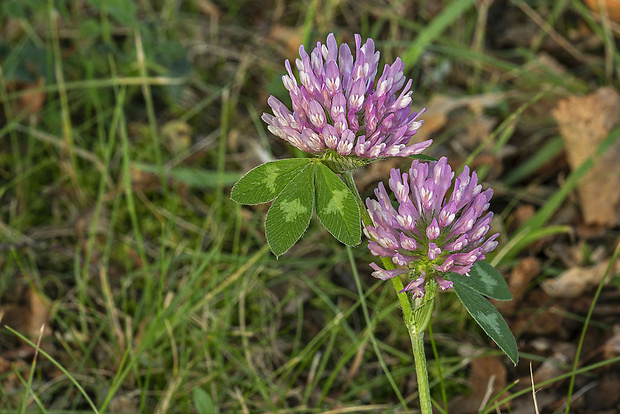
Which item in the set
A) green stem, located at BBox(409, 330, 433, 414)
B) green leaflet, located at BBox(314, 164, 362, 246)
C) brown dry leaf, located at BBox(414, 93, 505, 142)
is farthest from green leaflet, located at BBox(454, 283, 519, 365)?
brown dry leaf, located at BBox(414, 93, 505, 142)

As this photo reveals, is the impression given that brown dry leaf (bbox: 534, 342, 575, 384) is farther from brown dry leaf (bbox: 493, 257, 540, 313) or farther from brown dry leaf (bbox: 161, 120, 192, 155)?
brown dry leaf (bbox: 161, 120, 192, 155)

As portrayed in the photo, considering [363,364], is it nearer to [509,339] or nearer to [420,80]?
[509,339]

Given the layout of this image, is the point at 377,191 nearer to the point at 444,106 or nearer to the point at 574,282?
the point at 574,282

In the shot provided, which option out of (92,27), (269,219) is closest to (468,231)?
(269,219)

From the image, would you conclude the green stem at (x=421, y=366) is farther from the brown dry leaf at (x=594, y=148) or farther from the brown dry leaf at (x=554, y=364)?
the brown dry leaf at (x=594, y=148)

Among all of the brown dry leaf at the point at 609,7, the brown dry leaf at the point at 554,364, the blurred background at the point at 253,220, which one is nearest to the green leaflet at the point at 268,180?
the blurred background at the point at 253,220

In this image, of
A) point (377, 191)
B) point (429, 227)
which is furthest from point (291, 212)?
point (429, 227)

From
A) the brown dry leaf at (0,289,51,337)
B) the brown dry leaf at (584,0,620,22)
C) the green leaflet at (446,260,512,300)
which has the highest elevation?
the brown dry leaf at (584,0,620,22)
